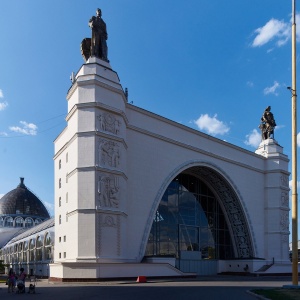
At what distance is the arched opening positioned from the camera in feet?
130

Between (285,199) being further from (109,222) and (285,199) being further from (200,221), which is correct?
(109,222)

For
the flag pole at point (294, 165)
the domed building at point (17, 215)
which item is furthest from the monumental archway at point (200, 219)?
the domed building at point (17, 215)

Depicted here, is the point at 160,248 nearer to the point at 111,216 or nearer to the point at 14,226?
the point at 111,216

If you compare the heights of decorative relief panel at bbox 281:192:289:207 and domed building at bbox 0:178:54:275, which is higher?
decorative relief panel at bbox 281:192:289:207

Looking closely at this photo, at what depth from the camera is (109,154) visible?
30500 millimetres

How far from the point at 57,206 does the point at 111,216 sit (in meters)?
8.30

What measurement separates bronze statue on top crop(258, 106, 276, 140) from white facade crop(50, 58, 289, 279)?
6.74 m

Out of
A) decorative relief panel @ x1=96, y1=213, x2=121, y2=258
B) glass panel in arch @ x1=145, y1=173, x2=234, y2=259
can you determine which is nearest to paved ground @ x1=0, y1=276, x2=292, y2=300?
decorative relief panel @ x1=96, y1=213, x2=121, y2=258

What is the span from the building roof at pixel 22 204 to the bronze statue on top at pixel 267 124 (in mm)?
48871

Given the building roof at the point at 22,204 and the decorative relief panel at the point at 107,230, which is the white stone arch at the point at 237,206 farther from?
the building roof at the point at 22,204

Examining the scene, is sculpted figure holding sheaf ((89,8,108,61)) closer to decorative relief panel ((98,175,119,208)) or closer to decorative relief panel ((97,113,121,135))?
decorative relief panel ((97,113,121,135))

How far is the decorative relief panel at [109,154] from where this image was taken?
3003cm

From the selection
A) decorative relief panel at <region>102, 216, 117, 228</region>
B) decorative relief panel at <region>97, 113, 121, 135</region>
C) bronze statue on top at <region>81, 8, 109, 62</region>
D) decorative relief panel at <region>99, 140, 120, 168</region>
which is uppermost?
bronze statue on top at <region>81, 8, 109, 62</region>

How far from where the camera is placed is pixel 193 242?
43000 millimetres
